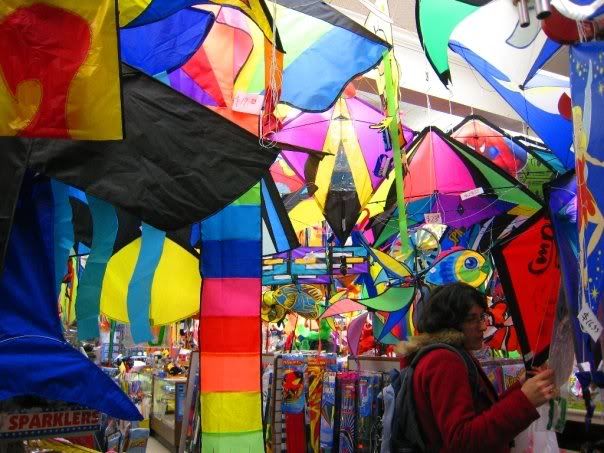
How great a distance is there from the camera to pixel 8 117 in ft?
5.82

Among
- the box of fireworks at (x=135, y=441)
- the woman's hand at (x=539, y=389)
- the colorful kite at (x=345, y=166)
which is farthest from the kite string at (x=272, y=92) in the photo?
the box of fireworks at (x=135, y=441)

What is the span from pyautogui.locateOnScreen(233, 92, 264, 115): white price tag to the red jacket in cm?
187

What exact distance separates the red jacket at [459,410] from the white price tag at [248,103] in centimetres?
187

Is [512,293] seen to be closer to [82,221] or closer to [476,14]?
[476,14]

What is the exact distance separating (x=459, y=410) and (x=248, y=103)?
2.14m

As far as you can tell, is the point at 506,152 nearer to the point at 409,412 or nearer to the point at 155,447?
the point at 409,412

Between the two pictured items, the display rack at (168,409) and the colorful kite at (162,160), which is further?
the display rack at (168,409)

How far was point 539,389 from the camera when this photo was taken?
162cm

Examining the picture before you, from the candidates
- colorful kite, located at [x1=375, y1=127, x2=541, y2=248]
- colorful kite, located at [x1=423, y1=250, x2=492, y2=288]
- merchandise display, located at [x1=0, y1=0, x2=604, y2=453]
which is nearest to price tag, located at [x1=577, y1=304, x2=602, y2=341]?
merchandise display, located at [x1=0, y1=0, x2=604, y2=453]

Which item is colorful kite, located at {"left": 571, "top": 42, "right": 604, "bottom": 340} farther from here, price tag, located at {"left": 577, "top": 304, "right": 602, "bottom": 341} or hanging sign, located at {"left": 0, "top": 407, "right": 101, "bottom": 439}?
hanging sign, located at {"left": 0, "top": 407, "right": 101, "bottom": 439}

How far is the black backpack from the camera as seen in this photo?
176 cm

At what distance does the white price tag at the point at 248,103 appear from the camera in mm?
3209

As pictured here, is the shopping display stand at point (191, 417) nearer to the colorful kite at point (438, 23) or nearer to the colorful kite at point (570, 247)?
the colorful kite at point (438, 23)

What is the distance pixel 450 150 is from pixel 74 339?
3817 mm
